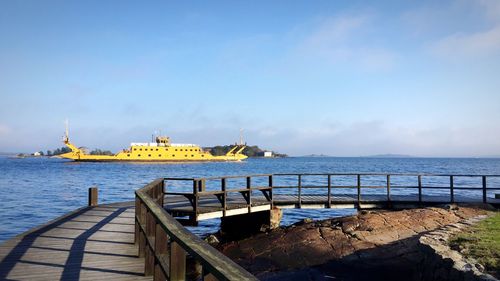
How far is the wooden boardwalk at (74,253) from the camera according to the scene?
19.3ft

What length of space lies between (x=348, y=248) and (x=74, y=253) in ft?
23.5

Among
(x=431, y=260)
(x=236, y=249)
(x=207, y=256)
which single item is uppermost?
(x=207, y=256)

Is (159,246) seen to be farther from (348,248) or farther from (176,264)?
(348,248)

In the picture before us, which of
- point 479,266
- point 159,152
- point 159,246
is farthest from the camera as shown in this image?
point 159,152

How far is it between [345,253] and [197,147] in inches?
3828

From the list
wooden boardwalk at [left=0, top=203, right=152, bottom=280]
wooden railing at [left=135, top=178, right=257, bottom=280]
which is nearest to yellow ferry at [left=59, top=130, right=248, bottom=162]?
wooden boardwalk at [left=0, top=203, right=152, bottom=280]

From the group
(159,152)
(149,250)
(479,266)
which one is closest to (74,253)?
(149,250)

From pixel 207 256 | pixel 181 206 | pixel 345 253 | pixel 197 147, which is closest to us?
pixel 207 256

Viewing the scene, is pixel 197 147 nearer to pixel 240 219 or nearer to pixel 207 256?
pixel 240 219

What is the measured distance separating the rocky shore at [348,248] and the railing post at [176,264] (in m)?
6.62

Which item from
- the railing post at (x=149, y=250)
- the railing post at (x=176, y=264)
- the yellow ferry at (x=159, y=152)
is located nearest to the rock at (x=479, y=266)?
the railing post at (x=149, y=250)

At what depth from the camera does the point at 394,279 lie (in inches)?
373

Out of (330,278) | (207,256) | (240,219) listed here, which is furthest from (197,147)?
(207,256)

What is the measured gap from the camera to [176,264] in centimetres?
362
